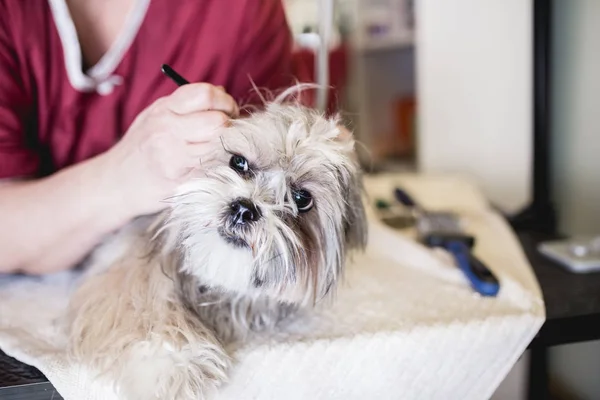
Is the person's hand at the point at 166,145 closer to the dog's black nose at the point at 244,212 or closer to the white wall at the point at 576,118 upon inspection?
the dog's black nose at the point at 244,212

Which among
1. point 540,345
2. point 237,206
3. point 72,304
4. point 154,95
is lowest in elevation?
point 540,345


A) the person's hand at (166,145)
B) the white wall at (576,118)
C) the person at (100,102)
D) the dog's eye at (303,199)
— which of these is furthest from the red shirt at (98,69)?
the white wall at (576,118)

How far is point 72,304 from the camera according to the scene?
73 centimetres

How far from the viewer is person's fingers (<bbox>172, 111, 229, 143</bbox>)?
61cm

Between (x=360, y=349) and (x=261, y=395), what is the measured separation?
0.12 m

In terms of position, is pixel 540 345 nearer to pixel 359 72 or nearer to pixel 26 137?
pixel 26 137

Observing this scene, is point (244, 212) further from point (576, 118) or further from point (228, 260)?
point (576, 118)

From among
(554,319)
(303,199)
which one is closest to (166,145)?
(303,199)

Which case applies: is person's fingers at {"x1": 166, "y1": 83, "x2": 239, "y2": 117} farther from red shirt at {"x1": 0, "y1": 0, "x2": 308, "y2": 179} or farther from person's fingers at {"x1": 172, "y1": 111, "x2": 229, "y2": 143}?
red shirt at {"x1": 0, "y1": 0, "x2": 308, "y2": 179}

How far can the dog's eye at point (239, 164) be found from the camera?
65 cm

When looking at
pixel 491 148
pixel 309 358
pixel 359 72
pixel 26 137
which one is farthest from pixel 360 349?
pixel 359 72

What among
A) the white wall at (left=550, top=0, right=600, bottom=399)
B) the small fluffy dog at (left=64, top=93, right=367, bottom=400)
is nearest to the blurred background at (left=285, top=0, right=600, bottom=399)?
the white wall at (left=550, top=0, right=600, bottom=399)

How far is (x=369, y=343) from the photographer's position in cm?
68

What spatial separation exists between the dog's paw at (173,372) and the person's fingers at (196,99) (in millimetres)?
247
